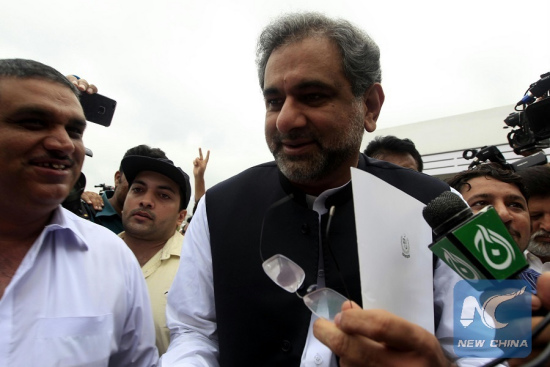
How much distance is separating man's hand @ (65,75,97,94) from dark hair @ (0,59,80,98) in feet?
2.41

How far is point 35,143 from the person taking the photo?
134cm

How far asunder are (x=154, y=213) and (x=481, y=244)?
2.33 m

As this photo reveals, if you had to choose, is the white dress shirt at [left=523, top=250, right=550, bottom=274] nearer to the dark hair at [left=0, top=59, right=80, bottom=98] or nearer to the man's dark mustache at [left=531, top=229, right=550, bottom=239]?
the man's dark mustache at [left=531, top=229, right=550, bottom=239]

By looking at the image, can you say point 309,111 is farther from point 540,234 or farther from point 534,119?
point 534,119

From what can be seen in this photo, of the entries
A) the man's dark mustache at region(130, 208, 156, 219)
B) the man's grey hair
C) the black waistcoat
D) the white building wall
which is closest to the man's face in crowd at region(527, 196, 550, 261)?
the black waistcoat

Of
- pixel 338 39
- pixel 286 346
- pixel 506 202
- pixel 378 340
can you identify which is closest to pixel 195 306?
pixel 286 346

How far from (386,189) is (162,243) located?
2.17 metres

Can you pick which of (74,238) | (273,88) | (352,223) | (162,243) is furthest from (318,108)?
(162,243)

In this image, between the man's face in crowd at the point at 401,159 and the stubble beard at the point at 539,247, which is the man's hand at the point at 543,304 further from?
the man's face in crowd at the point at 401,159

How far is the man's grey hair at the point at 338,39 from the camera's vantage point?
1471 millimetres

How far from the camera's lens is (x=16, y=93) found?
Result: 1347mm

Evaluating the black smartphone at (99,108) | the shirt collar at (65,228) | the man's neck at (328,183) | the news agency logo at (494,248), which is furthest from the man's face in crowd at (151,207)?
the news agency logo at (494,248)

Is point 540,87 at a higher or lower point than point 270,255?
higher

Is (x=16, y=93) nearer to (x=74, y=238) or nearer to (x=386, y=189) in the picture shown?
(x=74, y=238)
